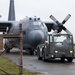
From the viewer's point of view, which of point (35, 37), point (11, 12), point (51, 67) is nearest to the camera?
point (51, 67)

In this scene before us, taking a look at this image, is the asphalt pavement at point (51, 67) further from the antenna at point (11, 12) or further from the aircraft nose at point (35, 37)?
the antenna at point (11, 12)

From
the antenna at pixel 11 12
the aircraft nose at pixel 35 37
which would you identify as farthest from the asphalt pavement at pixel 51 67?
the antenna at pixel 11 12

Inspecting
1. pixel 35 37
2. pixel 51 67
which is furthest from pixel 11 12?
pixel 51 67

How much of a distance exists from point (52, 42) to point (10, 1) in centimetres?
3217

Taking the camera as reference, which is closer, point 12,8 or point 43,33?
point 43,33

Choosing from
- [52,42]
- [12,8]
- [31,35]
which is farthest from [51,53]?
[12,8]

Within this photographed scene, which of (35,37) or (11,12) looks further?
(11,12)

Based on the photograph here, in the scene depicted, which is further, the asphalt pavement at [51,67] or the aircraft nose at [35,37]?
the aircraft nose at [35,37]

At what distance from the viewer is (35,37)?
30.5 meters

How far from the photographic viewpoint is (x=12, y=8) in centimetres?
5238

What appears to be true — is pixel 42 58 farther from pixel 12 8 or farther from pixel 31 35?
pixel 12 8

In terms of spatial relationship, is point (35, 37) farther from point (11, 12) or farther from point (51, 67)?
point (11, 12)

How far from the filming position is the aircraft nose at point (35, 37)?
1198 inches

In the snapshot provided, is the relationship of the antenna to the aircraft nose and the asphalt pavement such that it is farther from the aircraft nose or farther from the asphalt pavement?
the asphalt pavement
